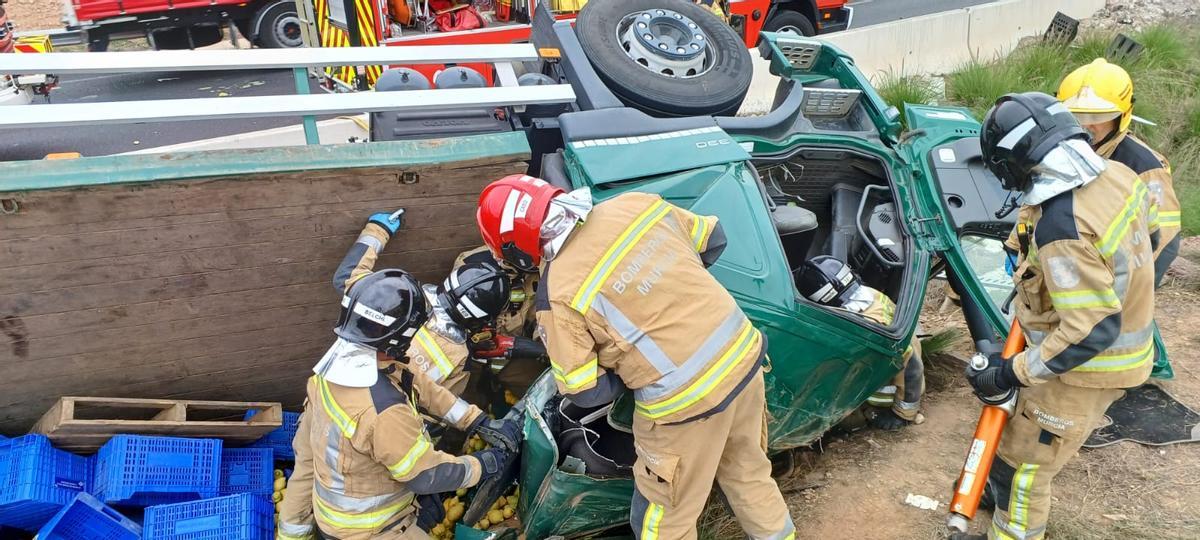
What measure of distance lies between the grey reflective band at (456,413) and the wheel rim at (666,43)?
2.03 metres

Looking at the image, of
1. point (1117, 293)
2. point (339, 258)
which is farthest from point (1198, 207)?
point (339, 258)

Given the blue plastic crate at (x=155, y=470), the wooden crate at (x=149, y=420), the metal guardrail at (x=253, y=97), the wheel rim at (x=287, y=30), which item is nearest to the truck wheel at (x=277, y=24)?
the wheel rim at (x=287, y=30)

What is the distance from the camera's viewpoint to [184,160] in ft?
9.93

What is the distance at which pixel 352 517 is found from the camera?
2.80m

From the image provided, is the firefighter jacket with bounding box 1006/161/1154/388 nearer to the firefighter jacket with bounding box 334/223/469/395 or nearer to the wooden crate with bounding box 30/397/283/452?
the firefighter jacket with bounding box 334/223/469/395

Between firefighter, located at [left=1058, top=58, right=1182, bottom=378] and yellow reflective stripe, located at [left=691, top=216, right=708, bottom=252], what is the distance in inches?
58.5

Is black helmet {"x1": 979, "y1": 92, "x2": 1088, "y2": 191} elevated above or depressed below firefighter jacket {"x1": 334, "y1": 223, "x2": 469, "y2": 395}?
above

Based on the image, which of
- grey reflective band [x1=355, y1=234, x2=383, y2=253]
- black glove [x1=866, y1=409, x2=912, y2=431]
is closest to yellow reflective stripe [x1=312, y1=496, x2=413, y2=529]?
grey reflective band [x1=355, y1=234, x2=383, y2=253]

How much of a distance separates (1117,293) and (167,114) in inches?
134

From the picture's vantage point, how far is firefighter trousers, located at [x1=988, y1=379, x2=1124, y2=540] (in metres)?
2.87

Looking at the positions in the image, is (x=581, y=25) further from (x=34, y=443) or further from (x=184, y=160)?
(x=34, y=443)

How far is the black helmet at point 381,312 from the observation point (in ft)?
8.36

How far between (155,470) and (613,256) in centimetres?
209

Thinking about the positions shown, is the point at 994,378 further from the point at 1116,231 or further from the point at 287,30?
the point at 287,30
